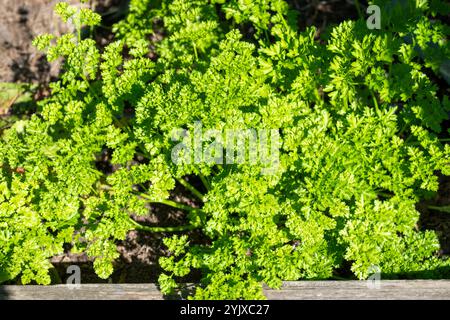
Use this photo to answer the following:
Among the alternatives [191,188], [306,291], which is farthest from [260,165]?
[191,188]

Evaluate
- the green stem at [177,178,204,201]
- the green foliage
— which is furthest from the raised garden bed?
the green stem at [177,178,204,201]

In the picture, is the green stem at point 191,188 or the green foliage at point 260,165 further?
the green stem at point 191,188

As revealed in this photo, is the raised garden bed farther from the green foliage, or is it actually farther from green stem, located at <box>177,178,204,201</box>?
green stem, located at <box>177,178,204,201</box>

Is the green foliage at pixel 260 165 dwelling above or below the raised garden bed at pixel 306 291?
above

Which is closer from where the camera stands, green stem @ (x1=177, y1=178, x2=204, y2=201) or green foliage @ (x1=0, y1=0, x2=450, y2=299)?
green foliage @ (x1=0, y1=0, x2=450, y2=299)

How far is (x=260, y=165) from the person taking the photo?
287 centimetres

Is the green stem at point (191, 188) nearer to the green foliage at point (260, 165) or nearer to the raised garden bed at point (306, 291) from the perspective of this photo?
the green foliage at point (260, 165)

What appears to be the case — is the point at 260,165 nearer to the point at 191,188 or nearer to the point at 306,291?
the point at 306,291

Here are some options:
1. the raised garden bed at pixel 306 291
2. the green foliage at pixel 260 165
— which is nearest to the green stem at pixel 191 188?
the green foliage at pixel 260 165

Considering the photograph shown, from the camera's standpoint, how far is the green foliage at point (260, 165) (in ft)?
9.32

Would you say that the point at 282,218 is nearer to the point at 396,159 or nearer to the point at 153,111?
the point at 396,159

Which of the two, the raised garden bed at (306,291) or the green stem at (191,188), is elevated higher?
the green stem at (191,188)

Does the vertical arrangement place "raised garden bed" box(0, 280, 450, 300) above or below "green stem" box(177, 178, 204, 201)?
below

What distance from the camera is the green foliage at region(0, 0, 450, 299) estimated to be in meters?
2.84
